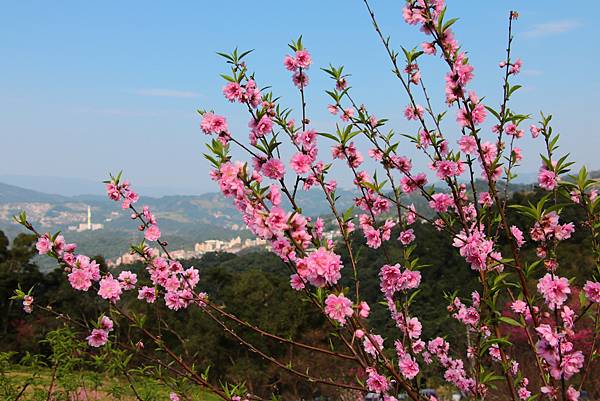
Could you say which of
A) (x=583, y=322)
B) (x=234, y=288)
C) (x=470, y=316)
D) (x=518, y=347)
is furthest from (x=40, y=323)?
(x=470, y=316)

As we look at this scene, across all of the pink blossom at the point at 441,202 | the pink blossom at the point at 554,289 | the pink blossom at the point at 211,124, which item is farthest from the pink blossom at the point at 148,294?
the pink blossom at the point at 554,289

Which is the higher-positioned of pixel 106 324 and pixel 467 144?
pixel 467 144

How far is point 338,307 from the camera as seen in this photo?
2.14 m

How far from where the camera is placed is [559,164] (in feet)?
7.79

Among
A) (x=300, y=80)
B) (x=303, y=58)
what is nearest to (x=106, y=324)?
(x=300, y=80)

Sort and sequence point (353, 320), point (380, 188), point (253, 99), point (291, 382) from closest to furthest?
point (353, 320)
point (253, 99)
point (380, 188)
point (291, 382)

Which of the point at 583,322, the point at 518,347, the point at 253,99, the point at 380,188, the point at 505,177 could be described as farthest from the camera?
the point at 518,347

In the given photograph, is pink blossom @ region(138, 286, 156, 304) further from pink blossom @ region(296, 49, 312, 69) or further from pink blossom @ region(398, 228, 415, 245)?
pink blossom @ region(296, 49, 312, 69)

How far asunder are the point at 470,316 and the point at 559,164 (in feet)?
5.15

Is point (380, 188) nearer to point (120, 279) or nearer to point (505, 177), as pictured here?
point (505, 177)

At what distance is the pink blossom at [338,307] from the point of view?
2.12 m

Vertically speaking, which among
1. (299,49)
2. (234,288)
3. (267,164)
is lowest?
(234,288)

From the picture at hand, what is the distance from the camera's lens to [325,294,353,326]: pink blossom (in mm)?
2119

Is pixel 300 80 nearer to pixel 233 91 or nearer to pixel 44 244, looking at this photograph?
pixel 233 91
